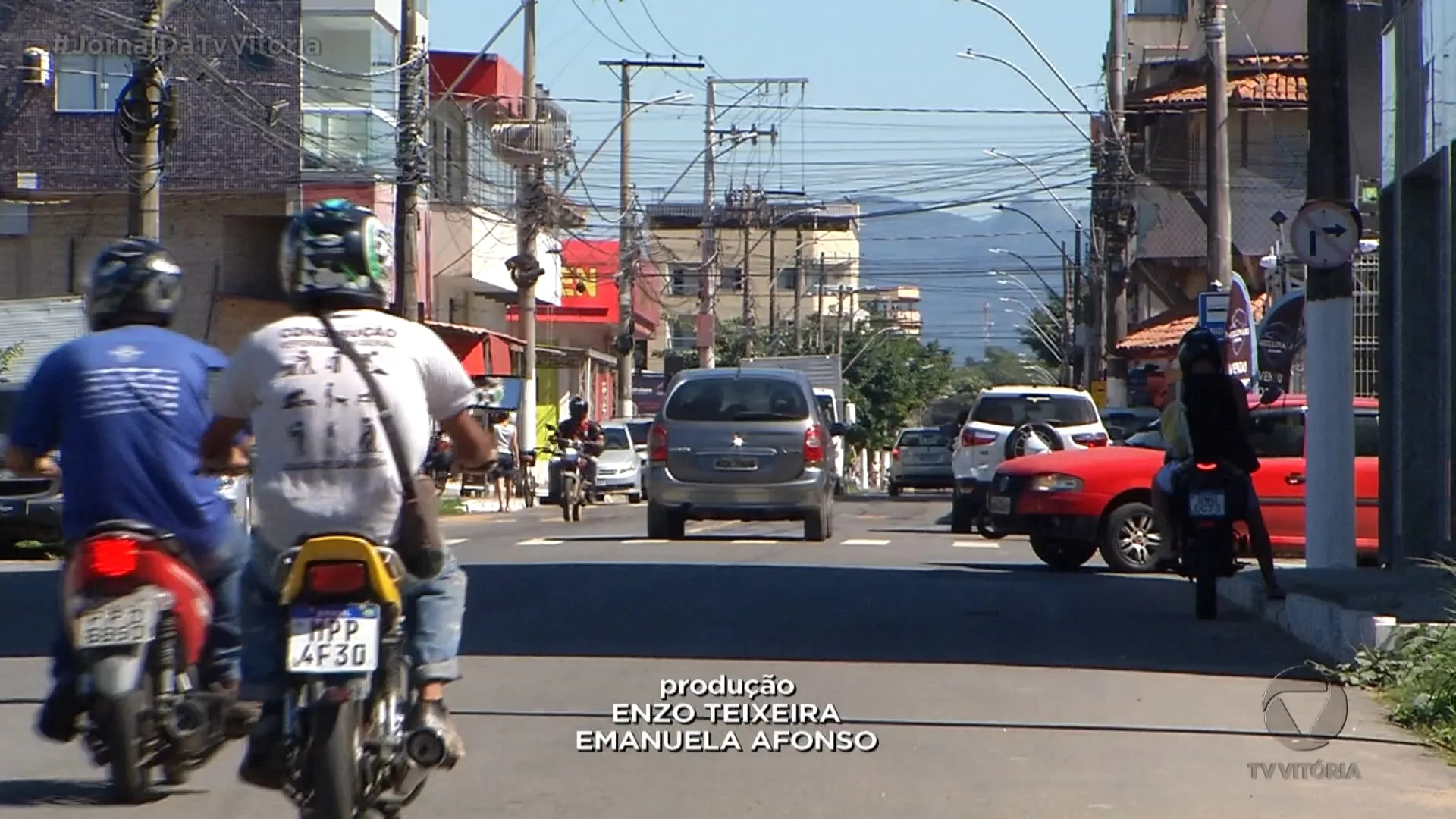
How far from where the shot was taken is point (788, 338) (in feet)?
322

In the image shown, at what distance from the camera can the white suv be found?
84.8 ft

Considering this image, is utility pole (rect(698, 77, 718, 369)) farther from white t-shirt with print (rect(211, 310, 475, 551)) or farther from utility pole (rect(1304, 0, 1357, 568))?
white t-shirt with print (rect(211, 310, 475, 551))

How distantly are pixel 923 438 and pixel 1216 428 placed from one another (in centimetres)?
3492

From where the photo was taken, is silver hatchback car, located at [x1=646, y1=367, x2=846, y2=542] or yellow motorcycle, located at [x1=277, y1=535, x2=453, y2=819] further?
silver hatchback car, located at [x1=646, y1=367, x2=846, y2=542]

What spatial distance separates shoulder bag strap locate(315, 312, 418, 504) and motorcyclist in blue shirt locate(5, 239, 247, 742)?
1.16 metres

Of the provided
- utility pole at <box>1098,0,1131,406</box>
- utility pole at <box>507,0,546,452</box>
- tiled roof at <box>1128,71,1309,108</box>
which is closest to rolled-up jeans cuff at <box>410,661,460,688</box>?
utility pole at <box>1098,0,1131,406</box>

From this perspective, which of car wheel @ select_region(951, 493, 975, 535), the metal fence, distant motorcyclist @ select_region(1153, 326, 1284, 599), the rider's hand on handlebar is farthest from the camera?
car wheel @ select_region(951, 493, 975, 535)

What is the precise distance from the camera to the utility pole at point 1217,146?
2438 centimetres

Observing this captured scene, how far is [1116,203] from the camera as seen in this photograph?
139ft

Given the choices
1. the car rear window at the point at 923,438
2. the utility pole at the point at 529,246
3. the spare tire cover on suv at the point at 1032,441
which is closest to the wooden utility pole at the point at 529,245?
the utility pole at the point at 529,246

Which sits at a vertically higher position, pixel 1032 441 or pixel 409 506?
pixel 1032 441

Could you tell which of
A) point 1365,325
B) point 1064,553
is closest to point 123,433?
point 1064,553

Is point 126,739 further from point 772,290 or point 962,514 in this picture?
point 772,290

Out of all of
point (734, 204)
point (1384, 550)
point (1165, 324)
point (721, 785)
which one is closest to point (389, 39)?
point (1165, 324)
